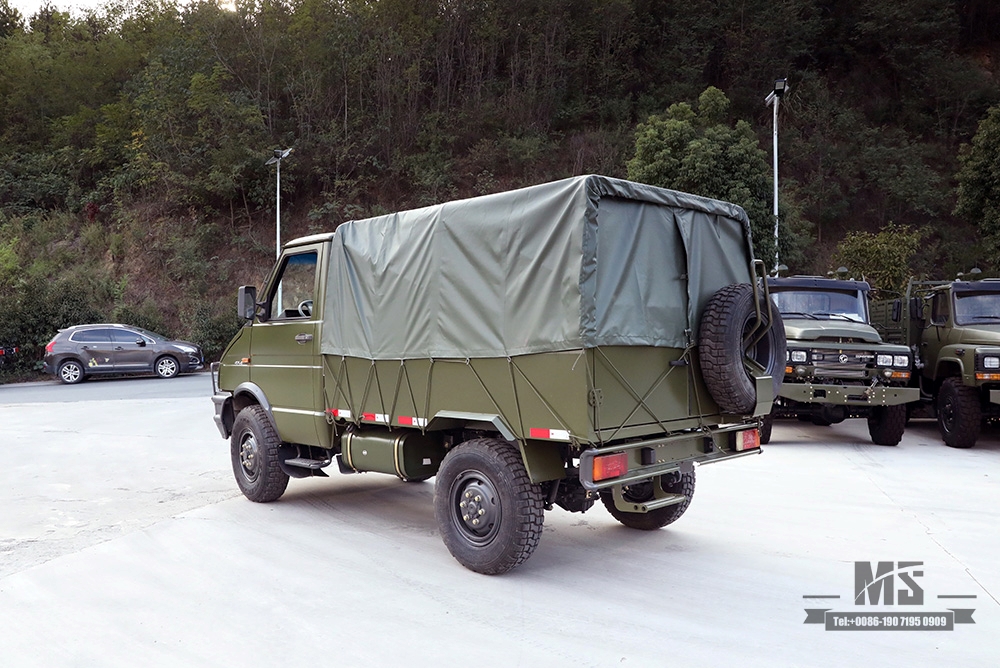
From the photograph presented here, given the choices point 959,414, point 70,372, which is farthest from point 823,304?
point 70,372

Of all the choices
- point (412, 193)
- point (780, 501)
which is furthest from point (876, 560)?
point (412, 193)

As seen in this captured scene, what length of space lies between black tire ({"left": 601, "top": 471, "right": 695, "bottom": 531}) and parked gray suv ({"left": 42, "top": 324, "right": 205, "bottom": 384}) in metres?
20.9

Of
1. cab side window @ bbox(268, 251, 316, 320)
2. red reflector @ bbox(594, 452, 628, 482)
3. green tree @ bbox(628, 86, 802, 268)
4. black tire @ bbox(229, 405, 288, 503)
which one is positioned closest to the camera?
red reflector @ bbox(594, 452, 628, 482)

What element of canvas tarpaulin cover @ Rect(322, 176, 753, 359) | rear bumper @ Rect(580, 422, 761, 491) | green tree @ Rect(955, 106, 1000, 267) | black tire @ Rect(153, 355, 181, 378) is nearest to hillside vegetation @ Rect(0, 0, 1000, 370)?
green tree @ Rect(955, 106, 1000, 267)

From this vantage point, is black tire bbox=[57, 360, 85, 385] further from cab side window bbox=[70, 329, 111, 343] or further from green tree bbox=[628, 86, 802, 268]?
green tree bbox=[628, 86, 802, 268]

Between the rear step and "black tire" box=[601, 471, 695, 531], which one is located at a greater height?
the rear step

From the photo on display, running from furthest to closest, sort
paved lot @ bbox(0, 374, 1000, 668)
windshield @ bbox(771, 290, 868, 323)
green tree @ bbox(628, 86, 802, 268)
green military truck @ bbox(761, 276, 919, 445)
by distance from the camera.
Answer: green tree @ bbox(628, 86, 802, 268) < windshield @ bbox(771, 290, 868, 323) < green military truck @ bbox(761, 276, 919, 445) < paved lot @ bbox(0, 374, 1000, 668)

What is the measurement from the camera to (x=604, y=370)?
521 cm

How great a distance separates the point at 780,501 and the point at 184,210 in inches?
1534

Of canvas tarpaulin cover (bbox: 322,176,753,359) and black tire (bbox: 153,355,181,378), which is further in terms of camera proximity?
black tire (bbox: 153,355,181,378)

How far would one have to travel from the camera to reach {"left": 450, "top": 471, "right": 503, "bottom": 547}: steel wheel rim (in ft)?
17.9

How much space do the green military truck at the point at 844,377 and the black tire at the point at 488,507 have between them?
645 centimetres

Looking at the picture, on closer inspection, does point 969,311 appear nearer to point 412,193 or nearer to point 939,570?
point 939,570

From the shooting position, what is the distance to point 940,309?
1274 cm
